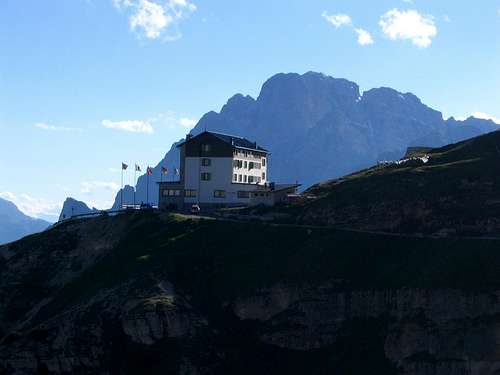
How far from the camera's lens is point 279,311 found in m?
102

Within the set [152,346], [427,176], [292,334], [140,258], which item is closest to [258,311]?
[292,334]

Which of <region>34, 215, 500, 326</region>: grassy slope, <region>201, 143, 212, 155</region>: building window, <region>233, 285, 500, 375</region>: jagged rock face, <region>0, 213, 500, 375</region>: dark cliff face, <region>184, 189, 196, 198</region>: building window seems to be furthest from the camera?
<region>201, 143, 212, 155</region>: building window

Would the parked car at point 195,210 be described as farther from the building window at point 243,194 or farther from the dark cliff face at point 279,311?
the dark cliff face at point 279,311

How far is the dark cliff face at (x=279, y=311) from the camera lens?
303ft

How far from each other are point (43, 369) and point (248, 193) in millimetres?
61188

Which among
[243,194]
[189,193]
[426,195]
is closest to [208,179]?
[189,193]

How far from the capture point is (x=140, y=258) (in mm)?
117250

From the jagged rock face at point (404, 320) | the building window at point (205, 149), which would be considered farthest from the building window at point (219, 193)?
the jagged rock face at point (404, 320)

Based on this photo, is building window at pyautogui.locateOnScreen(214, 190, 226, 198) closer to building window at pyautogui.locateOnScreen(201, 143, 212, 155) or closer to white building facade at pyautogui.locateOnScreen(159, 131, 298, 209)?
white building facade at pyautogui.locateOnScreen(159, 131, 298, 209)

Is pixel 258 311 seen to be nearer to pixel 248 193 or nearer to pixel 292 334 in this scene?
pixel 292 334

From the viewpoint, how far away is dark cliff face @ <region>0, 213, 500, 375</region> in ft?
303

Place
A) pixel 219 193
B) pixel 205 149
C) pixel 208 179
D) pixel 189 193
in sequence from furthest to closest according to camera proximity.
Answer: pixel 205 149
pixel 189 193
pixel 208 179
pixel 219 193

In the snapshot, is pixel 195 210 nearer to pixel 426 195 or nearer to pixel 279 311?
pixel 279 311

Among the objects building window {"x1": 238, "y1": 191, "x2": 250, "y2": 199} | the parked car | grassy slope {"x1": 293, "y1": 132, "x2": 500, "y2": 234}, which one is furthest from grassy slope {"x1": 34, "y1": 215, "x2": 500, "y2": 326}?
building window {"x1": 238, "y1": 191, "x2": 250, "y2": 199}
